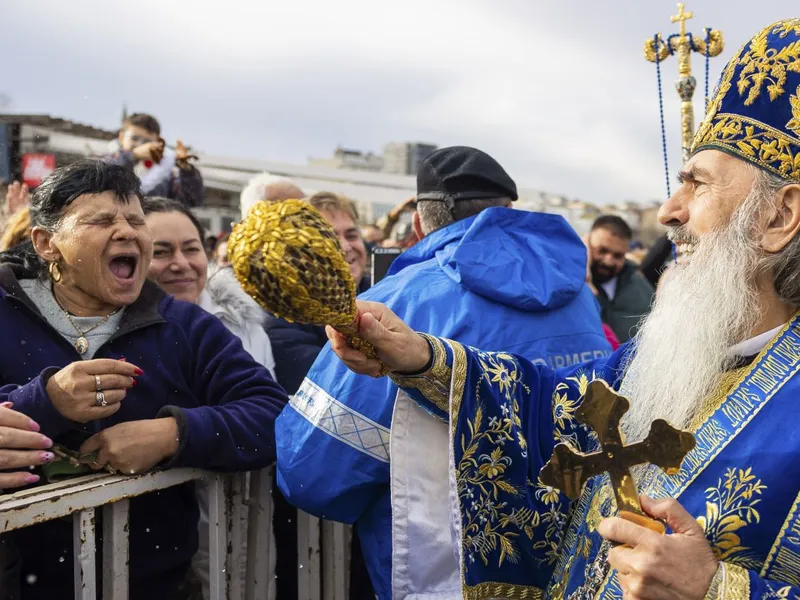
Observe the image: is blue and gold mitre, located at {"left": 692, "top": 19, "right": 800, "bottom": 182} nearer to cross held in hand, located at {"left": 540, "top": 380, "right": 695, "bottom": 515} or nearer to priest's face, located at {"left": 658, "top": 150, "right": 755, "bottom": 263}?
priest's face, located at {"left": 658, "top": 150, "right": 755, "bottom": 263}

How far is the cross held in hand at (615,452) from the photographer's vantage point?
4.25ft

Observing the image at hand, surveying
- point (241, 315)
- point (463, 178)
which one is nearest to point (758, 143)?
point (463, 178)

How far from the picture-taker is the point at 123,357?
7.50 ft

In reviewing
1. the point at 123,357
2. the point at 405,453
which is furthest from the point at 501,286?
the point at 123,357

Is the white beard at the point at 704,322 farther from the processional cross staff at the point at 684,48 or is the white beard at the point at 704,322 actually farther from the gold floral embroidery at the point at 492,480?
the processional cross staff at the point at 684,48

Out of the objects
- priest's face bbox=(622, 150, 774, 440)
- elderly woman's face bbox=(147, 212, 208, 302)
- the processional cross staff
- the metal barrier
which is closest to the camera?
priest's face bbox=(622, 150, 774, 440)

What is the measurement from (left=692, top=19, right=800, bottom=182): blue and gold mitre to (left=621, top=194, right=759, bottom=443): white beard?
0.33 feet

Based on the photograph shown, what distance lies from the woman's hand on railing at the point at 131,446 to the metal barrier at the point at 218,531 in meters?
0.03

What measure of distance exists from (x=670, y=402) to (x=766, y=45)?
0.81 meters

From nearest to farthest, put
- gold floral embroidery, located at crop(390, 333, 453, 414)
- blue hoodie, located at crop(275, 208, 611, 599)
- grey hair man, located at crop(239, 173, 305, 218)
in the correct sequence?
1. gold floral embroidery, located at crop(390, 333, 453, 414)
2. blue hoodie, located at crop(275, 208, 611, 599)
3. grey hair man, located at crop(239, 173, 305, 218)

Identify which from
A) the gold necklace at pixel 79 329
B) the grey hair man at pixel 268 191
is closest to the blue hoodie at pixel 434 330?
the gold necklace at pixel 79 329

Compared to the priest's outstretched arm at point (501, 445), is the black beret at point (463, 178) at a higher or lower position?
higher

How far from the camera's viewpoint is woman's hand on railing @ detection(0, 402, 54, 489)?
1.89m

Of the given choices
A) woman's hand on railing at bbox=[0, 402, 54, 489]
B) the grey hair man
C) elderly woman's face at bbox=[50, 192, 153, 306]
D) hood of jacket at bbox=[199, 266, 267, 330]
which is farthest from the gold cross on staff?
the grey hair man
